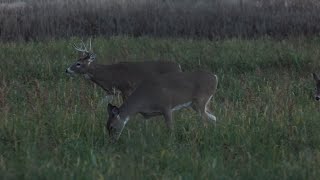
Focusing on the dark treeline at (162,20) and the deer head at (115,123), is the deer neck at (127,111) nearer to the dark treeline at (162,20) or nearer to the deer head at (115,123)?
the deer head at (115,123)

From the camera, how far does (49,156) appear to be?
7.10 meters

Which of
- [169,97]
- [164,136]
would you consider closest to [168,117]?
[169,97]

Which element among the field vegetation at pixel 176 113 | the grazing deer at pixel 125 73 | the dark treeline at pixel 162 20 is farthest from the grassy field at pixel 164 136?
the dark treeline at pixel 162 20

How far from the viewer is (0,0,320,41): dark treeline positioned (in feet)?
67.4

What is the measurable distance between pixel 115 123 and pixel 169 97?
1.09 m

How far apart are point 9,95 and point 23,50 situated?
4933mm

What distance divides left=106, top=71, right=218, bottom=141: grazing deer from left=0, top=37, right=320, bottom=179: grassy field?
148 mm

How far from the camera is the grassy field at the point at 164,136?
21.0 ft

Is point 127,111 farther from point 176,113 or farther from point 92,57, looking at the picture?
point 92,57

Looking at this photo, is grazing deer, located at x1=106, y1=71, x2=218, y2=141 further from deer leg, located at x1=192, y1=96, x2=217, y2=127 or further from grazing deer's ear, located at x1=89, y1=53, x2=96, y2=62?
grazing deer's ear, located at x1=89, y1=53, x2=96, y2=62

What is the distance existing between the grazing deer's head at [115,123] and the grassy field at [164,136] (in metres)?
0.08

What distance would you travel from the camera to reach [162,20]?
21156 mm

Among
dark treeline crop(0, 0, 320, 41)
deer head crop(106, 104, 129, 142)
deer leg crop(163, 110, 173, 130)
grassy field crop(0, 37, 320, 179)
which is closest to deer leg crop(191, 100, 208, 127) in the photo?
grassy field crop(0, 37, 320, 179)

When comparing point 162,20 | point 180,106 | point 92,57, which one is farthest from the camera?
point 162,20
